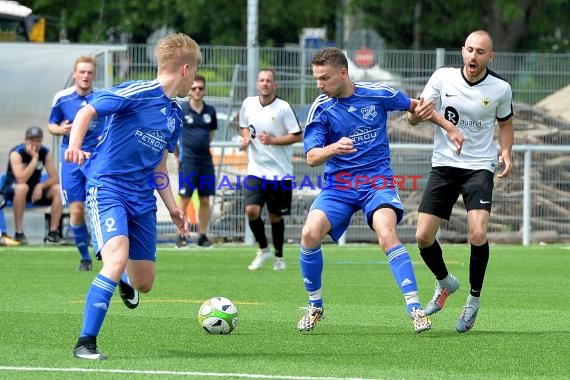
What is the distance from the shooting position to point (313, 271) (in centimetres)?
957

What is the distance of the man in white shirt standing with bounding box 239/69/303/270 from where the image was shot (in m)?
15.5

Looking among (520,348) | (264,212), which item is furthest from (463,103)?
(264,212)

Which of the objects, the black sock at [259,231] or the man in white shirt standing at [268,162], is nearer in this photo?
the man in white shirt standing at [268,162]

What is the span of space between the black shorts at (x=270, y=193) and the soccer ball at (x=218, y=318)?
6.17 metres

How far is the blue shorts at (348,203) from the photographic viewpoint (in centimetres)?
948

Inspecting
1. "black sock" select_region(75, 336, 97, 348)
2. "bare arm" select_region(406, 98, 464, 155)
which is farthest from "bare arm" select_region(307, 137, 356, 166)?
"black sock" select_region(75, 336, 97, 348)

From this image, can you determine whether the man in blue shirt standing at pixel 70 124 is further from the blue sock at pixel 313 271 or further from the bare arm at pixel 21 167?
the blue sock at pixel 313 271

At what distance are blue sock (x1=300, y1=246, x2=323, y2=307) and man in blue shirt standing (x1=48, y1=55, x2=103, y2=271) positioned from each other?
5.11m

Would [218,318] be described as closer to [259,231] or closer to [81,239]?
[81,239]

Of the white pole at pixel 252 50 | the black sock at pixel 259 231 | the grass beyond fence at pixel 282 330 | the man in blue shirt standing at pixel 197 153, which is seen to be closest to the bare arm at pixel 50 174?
the man in blue shirt standing at pixel 197 153

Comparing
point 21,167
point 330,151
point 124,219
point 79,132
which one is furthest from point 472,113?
point 21,167

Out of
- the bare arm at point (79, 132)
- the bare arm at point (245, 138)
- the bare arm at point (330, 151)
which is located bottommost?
the bare arm at point (245, 138)

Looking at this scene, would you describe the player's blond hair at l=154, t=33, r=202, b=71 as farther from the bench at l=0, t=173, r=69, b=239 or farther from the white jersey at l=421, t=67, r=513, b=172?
the bench at l=0, t=173, r=69, b=239

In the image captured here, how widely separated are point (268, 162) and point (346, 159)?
605cm
